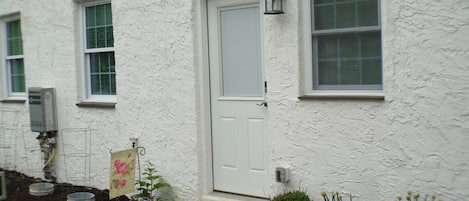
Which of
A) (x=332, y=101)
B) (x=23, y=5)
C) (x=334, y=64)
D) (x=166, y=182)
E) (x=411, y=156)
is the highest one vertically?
(x=23, y=5)

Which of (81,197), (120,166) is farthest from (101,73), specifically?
(120,166)

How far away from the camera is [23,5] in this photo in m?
9.61

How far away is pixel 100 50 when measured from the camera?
8.39m

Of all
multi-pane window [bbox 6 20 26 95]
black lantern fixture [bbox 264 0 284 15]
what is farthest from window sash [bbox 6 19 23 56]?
black lantern fixture [bbox 264 0 284 15]

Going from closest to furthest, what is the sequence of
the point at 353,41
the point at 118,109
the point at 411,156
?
the point at 411,156 < the point at 353,41 < the point at 118,109

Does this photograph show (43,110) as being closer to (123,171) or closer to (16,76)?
(16,76)

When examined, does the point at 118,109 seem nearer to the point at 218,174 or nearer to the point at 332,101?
the point at 218,174

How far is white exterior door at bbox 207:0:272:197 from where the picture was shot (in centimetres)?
639

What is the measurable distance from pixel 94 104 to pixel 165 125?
5.53ft

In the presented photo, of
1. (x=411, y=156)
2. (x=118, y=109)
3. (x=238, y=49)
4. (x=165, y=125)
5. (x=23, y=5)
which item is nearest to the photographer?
(x=411, y=156)

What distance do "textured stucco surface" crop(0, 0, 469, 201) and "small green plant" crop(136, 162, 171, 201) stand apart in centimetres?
14

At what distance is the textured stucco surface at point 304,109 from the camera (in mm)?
4871

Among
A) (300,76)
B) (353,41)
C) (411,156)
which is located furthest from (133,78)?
(411,156)

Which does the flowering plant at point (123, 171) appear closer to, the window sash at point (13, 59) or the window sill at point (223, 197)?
the window sill at point (223, 197)
